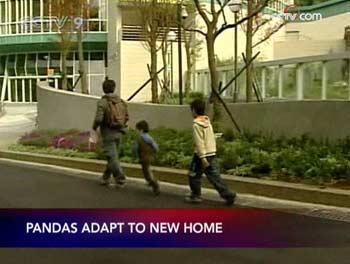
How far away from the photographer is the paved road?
6.89 meters

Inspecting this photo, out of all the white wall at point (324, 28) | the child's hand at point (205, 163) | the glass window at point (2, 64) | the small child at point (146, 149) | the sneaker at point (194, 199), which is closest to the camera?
the child's hand at point (205, 163)

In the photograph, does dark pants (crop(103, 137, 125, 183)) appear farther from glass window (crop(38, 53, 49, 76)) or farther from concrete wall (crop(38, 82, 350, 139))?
glass window (crop(38, 53, 49, 76))

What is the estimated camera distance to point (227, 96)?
30484mm

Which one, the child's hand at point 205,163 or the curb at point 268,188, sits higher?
the child's hand at point 205,163

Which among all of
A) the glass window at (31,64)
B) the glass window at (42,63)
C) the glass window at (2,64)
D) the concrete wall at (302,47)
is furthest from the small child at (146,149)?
the glass window at (2,64)

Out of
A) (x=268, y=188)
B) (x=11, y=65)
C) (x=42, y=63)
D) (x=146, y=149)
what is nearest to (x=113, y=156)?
(x=146, y=149)

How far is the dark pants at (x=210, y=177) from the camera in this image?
9.76 metres

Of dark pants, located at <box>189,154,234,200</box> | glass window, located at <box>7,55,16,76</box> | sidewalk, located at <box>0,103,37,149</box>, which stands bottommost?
sidewalk, located at <box>0,103,37,149</box>

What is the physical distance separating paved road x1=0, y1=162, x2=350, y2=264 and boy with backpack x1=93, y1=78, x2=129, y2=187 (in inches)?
21.5

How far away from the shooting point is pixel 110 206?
9.70 metres

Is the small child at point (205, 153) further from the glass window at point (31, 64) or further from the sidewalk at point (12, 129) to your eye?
the glass window at point (31, 64)

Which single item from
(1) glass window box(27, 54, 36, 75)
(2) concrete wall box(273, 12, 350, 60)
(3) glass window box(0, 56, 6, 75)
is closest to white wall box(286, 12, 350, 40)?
(2) concrete wall box(273, 12, 350, 60)

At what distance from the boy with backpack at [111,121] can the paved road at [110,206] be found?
55 centimetres

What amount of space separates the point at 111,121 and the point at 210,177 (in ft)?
7.40
